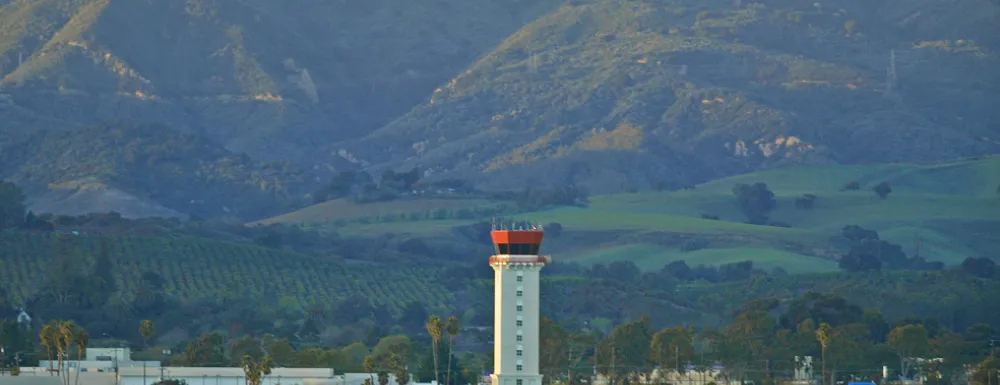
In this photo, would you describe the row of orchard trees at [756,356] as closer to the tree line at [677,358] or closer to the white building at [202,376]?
the tree line at [677,358]

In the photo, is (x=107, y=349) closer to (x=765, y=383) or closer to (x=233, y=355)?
(x=233, y=355)

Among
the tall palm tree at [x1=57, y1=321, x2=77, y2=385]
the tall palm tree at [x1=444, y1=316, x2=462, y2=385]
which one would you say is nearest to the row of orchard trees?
the tall palm tree at [x1=444, y1=316, x2=462, y2=385]

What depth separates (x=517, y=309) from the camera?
149500 millimetres

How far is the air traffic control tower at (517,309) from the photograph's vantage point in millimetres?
149250

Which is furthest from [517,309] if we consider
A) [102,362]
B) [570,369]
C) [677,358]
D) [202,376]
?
[102,362]

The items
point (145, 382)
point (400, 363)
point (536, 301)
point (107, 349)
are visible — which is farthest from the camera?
point (107, 349)

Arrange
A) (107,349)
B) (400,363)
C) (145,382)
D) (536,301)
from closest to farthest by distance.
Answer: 1. (536,301)
2. (145,382)
3. (400,363)
4. (107,349)

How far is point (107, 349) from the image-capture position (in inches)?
7584

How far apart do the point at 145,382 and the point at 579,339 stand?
42.9 meters

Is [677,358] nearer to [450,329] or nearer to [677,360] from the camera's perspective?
[677,360]

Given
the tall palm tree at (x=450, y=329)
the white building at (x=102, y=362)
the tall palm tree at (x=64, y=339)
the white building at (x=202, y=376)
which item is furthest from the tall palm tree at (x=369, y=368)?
the tall palm tree at (x=64, y=339)

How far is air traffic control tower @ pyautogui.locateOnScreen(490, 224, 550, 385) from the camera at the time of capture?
490ft

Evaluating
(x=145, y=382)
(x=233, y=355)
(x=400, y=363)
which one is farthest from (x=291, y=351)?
(x=145, y=382)

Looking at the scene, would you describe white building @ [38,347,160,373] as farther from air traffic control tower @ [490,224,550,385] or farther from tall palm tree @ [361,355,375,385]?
air traffic control tower @ [490,224,550,385]
